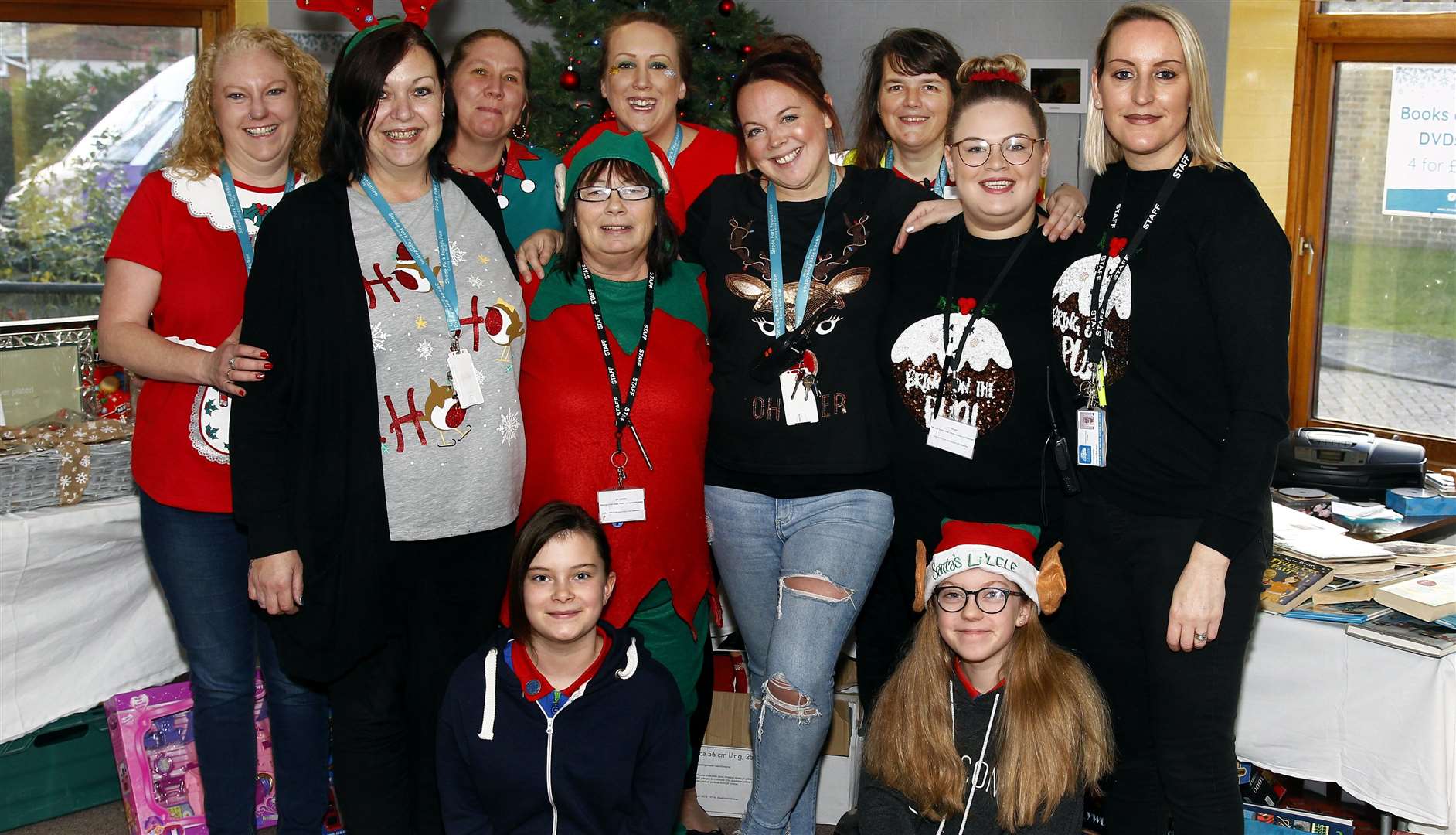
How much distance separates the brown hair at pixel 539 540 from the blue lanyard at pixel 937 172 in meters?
1.25

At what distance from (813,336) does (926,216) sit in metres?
0.34

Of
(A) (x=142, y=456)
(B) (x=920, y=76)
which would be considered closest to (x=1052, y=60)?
(B) (x=920, y=76)

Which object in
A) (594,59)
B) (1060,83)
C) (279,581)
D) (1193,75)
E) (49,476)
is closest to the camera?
(1193,75)

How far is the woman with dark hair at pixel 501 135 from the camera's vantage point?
10.0 feet

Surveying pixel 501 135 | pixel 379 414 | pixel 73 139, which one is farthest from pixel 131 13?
pixel 379 414

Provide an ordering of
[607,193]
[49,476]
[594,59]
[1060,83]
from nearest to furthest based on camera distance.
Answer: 1. [607,193]
2. [49,476]
3. [594,59]
4. [1060,83]

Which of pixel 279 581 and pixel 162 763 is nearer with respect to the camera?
pixel 279 581

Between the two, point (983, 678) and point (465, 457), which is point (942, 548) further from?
point (465, 457)

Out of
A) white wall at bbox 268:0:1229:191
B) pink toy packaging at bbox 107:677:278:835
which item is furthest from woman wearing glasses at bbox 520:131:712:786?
white wall at bbox 268:0:1229:191

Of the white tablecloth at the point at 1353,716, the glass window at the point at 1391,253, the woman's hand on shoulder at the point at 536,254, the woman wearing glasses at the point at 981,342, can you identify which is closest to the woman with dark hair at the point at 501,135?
the woman's hand on shoulder at the point at 536,254

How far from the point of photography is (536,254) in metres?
2.53

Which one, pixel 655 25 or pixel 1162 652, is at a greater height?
pixel 655 25

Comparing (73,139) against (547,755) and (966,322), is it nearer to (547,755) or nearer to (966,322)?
(547,755)

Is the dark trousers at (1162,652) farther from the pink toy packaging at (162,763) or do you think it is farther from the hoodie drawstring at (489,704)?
the pink toy packaging at (162,763)
